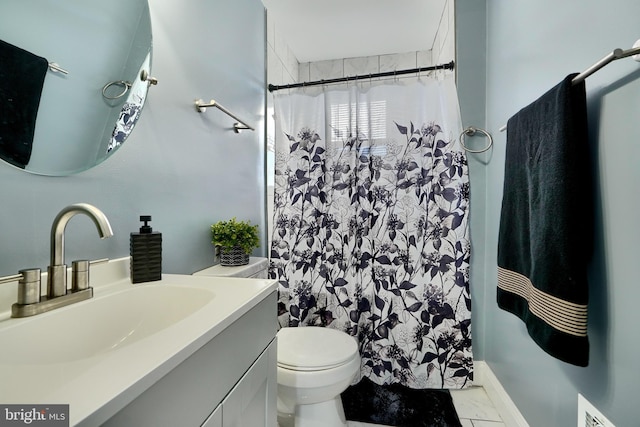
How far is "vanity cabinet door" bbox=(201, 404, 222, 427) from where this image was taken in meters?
0.53

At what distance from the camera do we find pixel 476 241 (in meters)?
1.72

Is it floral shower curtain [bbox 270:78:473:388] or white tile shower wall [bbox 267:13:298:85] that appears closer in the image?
floral shower curtain [bbox 270:78:473:388]

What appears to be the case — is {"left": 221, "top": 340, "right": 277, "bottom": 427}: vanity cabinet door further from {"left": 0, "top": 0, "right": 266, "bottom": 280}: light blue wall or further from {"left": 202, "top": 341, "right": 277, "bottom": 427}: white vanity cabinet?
{"left": 0, "top": 0, "right": 266, "bottom": 280}: light blue wall

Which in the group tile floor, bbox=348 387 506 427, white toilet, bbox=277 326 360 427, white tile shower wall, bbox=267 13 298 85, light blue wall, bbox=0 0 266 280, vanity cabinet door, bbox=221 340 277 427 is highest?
white tile shower wall, bbox=267 13 298 85

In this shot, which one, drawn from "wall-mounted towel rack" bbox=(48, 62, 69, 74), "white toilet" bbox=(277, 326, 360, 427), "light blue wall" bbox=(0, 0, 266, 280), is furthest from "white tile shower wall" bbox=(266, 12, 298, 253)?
"wall-mounted towel rack" bbox=(48, 62, 69, 74)

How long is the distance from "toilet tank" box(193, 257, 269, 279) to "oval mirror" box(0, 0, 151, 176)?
595 mm

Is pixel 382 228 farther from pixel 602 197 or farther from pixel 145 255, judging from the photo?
pixel 145 255

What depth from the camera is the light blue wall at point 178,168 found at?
2.24ft

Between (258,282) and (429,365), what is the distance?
1375 millimetres

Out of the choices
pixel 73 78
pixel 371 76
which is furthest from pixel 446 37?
pixel 73 78

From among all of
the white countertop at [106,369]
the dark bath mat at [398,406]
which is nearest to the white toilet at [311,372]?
the dark bath mat at [398,406]

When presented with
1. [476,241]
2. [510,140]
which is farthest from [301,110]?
[476,241]

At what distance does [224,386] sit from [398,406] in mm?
1371

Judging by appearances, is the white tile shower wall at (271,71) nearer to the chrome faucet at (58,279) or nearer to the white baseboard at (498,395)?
the chrome faucet at (58,279)
